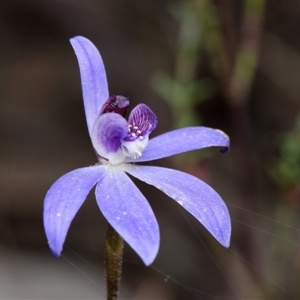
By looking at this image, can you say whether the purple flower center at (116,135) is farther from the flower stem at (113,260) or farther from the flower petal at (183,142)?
the flower stem at (113,260)

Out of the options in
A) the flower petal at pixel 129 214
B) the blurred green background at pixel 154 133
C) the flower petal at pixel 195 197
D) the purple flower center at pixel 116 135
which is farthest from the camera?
the blurred green background at pixel 154 133

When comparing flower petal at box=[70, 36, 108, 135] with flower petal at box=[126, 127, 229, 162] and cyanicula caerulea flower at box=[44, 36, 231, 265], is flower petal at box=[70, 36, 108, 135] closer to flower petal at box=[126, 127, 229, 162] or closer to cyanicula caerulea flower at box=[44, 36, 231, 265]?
cyanicula caerulea flower at box=[44, 36, 231, 265]

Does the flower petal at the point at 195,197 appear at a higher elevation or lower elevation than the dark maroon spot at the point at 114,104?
lower

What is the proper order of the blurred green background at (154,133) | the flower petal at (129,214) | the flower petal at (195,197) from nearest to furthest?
1. the flower petal at (129,214)
2. the flower petal at (195,197)
3. the blurred green background at (154,133)

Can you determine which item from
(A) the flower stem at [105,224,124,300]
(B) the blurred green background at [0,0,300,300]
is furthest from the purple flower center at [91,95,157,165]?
(B) the blurred green background at [0,0,300,300]

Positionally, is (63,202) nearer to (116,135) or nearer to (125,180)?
(125,180)

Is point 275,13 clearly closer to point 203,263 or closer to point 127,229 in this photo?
point 203,263

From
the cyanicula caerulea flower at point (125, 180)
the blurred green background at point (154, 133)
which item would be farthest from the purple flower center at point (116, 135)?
the blurred green background at point (154, 133)

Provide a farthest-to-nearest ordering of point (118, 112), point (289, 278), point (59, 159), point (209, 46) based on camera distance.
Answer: point (59, 159)
point (289, 278)
point (209, 46)
point (118, 112)

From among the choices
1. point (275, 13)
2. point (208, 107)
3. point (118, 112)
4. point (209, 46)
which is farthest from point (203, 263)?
point (118, 112)
